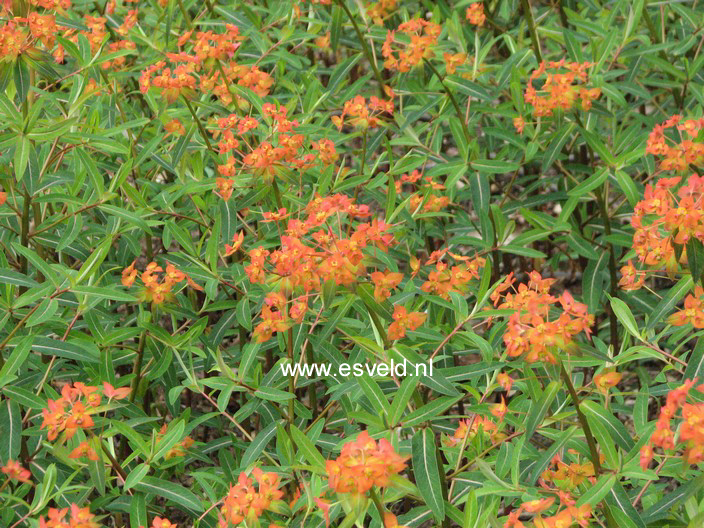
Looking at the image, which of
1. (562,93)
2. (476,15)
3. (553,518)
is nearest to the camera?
(553,518)

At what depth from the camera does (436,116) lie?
10.4ft

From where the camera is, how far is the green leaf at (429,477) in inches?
74.7

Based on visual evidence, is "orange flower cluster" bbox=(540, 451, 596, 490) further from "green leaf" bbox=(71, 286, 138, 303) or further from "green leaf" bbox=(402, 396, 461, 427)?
"green leaf" bbox=(71, 286, 138, 303)

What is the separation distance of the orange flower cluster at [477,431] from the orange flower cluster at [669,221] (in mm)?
474

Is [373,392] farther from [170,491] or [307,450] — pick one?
[170,491]

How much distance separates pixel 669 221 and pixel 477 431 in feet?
2.25

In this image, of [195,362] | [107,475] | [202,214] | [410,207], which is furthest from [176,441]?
[410,207]

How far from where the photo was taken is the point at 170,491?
2.28 metres

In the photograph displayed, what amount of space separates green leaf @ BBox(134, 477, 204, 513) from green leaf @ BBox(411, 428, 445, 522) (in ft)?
2.00

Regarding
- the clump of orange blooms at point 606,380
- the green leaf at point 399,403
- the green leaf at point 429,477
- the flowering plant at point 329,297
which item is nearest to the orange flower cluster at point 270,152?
the flowering plant at point 329,297

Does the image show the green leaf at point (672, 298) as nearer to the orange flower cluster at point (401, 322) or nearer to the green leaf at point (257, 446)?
the orange flower cluster at point (401, 322)

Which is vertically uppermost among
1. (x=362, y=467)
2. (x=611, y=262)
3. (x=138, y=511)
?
(x=362, y=467)

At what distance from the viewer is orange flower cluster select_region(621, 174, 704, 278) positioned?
74.1 inches

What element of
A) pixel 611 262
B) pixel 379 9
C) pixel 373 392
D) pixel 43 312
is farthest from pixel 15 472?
pixel 379 9
